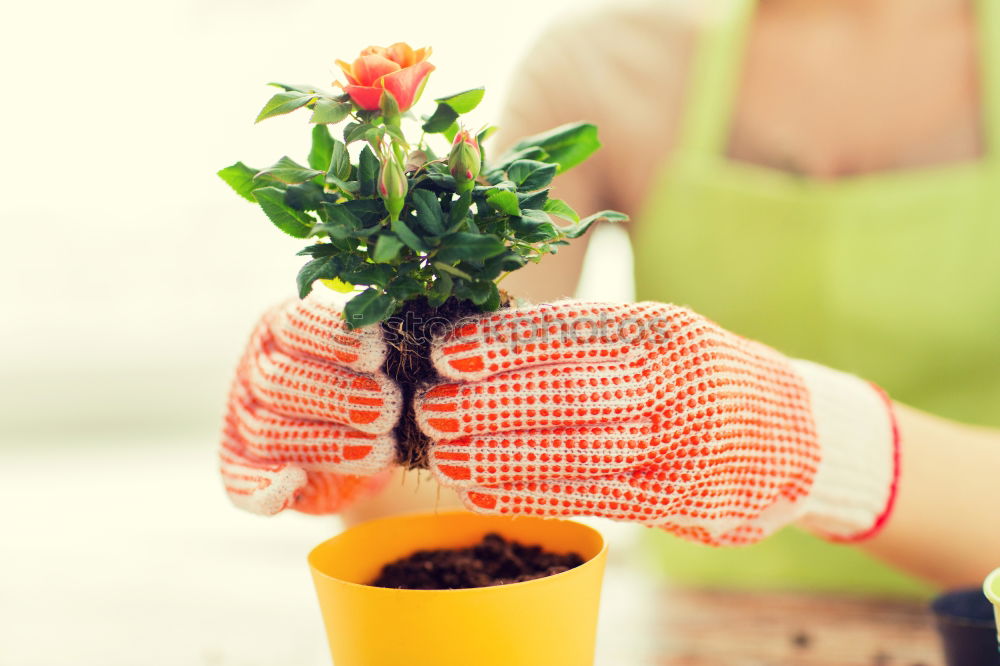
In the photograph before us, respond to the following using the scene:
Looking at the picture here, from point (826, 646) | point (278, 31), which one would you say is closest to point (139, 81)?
point (278, 31)

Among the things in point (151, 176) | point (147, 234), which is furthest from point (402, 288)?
point (147, 234)

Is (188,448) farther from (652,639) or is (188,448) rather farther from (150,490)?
(652,639)

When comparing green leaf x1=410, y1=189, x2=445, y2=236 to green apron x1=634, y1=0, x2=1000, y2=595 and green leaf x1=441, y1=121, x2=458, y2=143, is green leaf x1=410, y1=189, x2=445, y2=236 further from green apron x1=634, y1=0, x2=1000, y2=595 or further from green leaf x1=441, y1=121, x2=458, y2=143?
green apron x1=634, y1=0, x2=1000, y2=595

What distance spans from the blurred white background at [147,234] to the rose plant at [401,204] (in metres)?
0.67

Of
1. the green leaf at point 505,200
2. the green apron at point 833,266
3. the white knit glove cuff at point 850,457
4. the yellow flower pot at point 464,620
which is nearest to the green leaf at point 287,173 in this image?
the green leaf at point 505,200

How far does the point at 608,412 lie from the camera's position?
19.2 inches

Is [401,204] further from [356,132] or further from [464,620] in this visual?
[464,620]

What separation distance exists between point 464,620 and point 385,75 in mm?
308

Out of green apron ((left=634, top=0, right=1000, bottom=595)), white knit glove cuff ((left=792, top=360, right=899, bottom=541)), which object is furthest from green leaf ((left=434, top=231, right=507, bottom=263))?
green apron ((left=634, top=0, right=1000, bottom=595))

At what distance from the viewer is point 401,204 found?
46cm

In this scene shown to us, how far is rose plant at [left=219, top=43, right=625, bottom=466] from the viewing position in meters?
0.47

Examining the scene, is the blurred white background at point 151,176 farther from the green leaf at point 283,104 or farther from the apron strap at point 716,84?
the green leaf at point 283,104

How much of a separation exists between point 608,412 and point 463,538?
0.62 feet

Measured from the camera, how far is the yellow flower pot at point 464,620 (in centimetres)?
46
